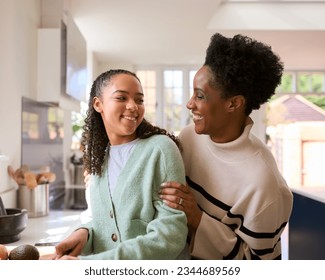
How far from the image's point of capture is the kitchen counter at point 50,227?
2.81 ft

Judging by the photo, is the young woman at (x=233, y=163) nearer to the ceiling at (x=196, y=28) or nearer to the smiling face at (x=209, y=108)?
the smiling face at (x=209, y=108)

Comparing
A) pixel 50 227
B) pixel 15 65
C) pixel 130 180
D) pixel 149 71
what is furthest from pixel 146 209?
pixel 15 65

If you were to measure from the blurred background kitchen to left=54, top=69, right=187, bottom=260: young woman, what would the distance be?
0.16m

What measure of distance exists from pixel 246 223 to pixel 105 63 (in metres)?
0.43

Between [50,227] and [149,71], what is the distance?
0.43 m

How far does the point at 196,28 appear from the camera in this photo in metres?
1.03

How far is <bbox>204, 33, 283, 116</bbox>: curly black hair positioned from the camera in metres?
0.61

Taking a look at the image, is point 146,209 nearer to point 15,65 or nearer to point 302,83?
point 302,83

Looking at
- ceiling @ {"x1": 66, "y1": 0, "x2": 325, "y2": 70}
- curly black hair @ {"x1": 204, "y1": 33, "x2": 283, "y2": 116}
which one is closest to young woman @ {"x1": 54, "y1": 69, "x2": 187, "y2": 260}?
curly black hair @ {"x1": 204, "y1": 33, "x2": 283, "y2": 116}

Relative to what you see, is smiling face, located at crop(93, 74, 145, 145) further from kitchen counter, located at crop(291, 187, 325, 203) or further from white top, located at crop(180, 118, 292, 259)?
kitchen counter, located at crop(291, 187, 325, 203)

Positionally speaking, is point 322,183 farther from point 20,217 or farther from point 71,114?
point 71,114

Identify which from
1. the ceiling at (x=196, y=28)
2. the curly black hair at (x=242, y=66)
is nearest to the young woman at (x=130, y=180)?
the curly black hair at (x=242, y=66)

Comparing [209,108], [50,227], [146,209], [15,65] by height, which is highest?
[15,65]

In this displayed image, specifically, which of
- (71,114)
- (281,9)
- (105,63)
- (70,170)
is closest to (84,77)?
(71,114)
